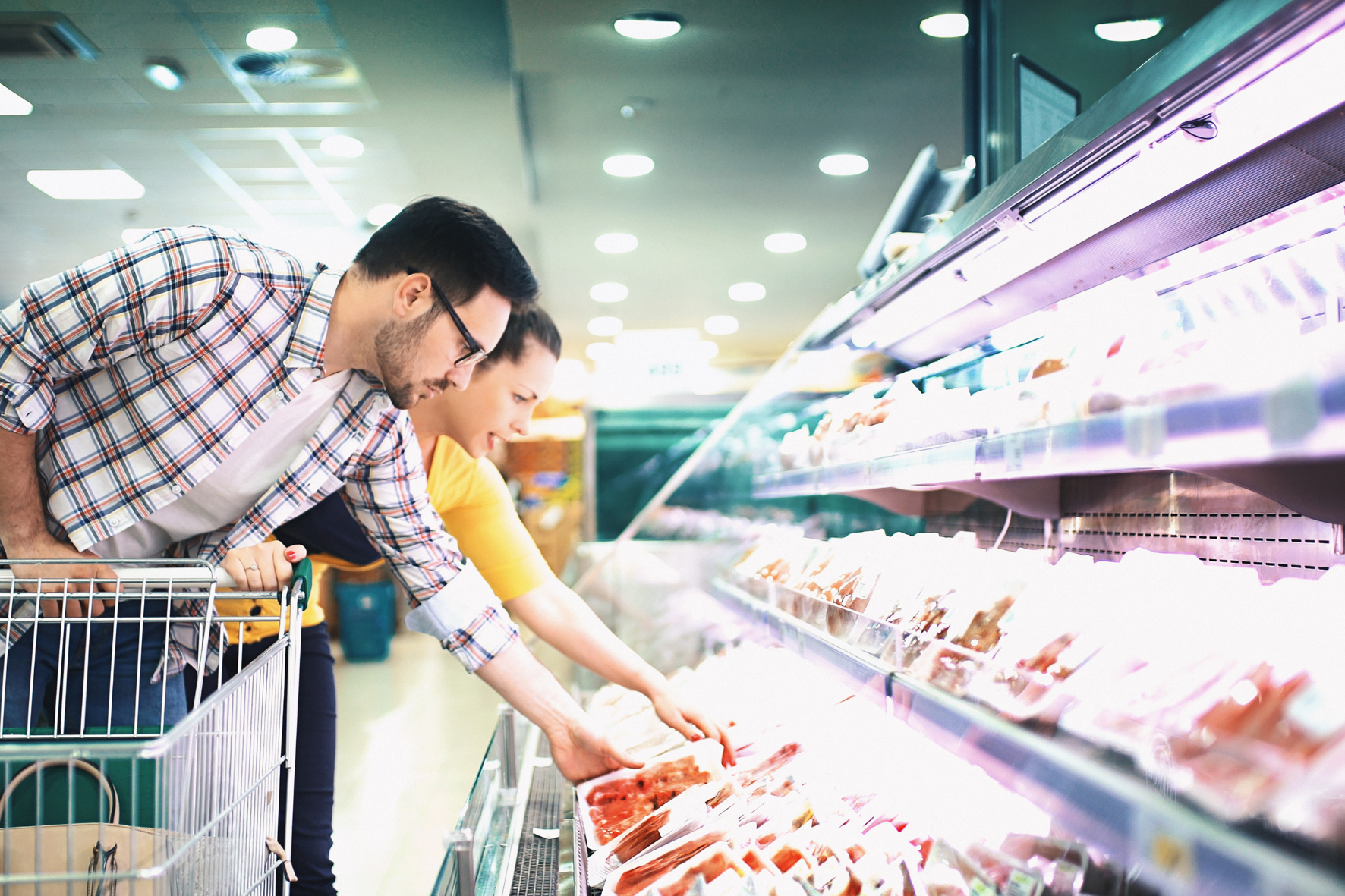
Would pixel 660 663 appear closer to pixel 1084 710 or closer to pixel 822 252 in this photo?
pixel 1084 710

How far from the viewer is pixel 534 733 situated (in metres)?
2.50

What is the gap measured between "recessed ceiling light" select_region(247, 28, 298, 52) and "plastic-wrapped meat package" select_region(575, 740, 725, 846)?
352 cm

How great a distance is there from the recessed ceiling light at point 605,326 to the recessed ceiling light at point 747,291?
1.52 metres

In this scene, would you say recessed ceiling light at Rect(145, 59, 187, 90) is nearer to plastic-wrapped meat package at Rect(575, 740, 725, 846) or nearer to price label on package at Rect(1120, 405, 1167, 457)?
plastic-wrapped meat package at Rect(575, 740, 725, 846)

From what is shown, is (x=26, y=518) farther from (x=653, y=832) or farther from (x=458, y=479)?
(x=653, y=832)

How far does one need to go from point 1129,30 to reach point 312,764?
4.11 m

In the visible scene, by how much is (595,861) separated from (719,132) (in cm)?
430

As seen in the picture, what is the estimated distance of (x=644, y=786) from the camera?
5.79 feet

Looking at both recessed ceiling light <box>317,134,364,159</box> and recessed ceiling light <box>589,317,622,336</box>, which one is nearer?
recessed ceiling light <box>317,134,364,159</box>

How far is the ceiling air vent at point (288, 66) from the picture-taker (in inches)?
163

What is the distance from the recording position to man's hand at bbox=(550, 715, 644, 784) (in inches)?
71.5

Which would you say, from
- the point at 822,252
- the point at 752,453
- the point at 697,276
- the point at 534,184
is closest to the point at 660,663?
the point at 752,453

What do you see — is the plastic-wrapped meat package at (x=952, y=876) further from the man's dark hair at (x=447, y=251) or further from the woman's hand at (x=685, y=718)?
the man's dark hair at (x=447, y=251)

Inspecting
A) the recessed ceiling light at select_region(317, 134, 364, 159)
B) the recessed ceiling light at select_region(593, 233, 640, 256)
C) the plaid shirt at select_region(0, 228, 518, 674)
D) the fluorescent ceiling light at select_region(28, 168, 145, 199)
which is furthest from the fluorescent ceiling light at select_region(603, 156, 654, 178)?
the plaid shirt at select_region(0, 228, 518, 674)
